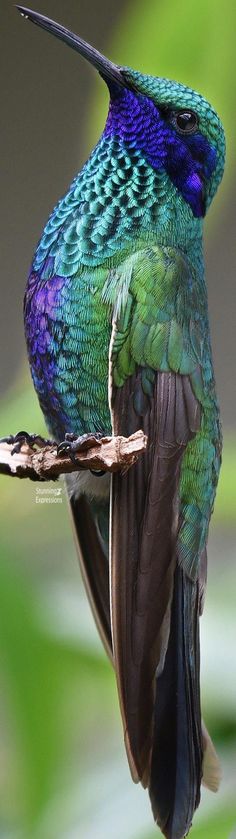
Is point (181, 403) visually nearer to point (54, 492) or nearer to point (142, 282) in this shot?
point (142, 282)

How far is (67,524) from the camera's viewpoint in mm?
1523

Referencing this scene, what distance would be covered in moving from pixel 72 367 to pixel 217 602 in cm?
48

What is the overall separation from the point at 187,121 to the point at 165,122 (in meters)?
0.02

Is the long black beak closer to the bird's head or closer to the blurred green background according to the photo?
the bird's head

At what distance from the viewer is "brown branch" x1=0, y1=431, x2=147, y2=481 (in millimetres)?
940

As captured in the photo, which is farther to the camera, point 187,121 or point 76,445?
point 187,121

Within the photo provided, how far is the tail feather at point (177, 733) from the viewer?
3.79 feet

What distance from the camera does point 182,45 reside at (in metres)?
1.29

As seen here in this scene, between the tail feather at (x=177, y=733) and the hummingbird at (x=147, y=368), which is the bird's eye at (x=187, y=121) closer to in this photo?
the hummingbird at (x=147, y=368)

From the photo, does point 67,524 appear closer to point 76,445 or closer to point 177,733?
point 177,733

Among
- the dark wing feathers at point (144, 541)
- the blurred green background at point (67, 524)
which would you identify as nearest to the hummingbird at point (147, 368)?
the dark wing feathers at point (144, 541)

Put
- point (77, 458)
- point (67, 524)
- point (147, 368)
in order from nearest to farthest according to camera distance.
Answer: point (77, 458) → point (147, 368) → point (67, 524)

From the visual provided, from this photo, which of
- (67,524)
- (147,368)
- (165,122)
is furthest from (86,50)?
(67,524)

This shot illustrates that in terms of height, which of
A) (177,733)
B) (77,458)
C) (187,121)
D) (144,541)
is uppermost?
(187,121)
